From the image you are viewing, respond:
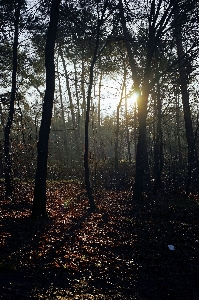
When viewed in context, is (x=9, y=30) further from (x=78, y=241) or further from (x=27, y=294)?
(x=27, y=294)

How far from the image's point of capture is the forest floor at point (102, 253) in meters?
5.43

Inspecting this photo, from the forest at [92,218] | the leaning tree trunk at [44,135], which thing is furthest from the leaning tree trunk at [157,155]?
the leaning tree trunk at [44,135]

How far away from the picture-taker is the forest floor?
543cm

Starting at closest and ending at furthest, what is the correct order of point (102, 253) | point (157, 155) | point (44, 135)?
point (102, 253)
point (44, 135)
point (157, 155)

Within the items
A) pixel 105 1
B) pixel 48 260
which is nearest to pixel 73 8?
pixel 105 1

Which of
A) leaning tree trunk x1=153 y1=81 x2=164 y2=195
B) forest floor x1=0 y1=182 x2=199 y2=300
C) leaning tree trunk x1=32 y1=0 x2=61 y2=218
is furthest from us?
leaning tree trunk x1=153 y1=81 x2=164 y2=195

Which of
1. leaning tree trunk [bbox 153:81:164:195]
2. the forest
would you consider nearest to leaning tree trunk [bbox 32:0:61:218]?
the forest

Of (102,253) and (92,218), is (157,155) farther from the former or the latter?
(102,253)

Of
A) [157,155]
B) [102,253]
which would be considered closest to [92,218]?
[102,253]

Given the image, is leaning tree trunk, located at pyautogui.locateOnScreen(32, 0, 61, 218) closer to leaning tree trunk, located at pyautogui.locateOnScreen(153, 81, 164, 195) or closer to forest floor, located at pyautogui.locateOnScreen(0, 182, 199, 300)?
forest floor, located at pyautogui.locateOnScreen(0, 182, 199, 300)

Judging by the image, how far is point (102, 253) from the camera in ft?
23.5

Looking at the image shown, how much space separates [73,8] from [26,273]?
36.0 feet

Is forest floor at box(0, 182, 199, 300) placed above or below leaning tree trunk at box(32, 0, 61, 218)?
below

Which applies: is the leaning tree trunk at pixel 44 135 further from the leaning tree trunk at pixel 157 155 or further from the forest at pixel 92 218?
the leaning tree trunk at pixel 157 155
